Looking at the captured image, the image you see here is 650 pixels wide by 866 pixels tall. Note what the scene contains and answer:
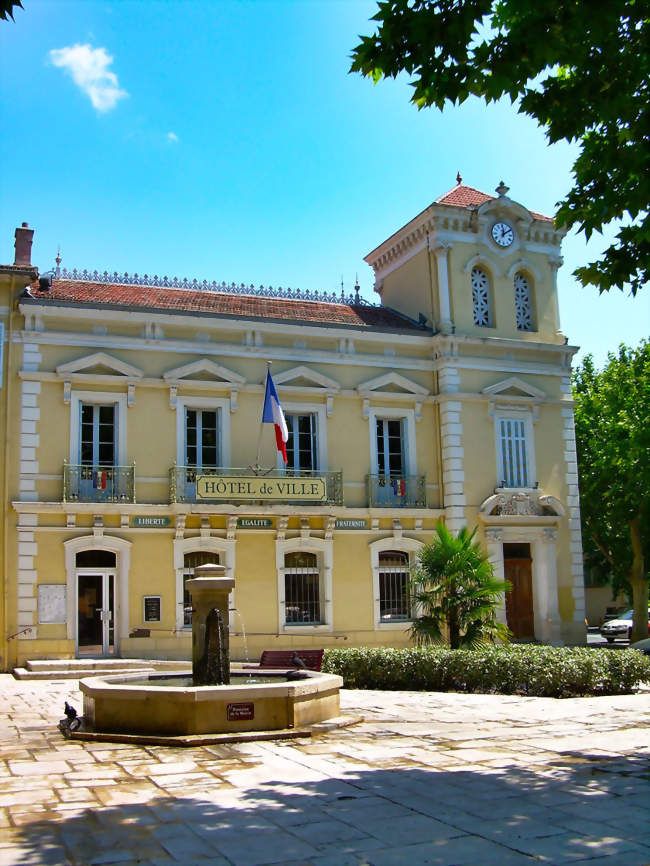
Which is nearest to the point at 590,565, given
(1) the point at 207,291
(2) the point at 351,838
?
(1) the point at 207,291

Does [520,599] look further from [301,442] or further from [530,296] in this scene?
[530,296]

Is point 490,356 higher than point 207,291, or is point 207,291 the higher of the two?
point 207,291

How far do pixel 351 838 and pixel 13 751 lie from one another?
5173 mm

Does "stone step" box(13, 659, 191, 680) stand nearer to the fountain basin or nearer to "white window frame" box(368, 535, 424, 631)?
"white window frame" box(368, 535, 424, 631)

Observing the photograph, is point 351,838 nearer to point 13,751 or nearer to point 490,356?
point 13,751

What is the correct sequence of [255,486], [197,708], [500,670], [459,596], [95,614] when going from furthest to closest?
[255,486], [95,614], [459,596], [500,670], [197,708]

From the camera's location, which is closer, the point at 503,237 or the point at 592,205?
the point at 592,205

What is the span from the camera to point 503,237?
26781 millimetres

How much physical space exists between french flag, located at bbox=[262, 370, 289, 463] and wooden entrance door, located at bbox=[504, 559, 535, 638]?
24.9ft

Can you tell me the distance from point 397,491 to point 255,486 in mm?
4180

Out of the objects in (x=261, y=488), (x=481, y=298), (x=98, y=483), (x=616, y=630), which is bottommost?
(x=616, y=630)

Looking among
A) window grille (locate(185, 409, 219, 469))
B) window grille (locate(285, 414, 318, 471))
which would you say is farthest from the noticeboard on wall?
window grille (locate(285, 414, 318, 471))

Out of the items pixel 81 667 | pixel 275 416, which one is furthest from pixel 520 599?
pixel 81 667

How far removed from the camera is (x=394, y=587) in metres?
24.3
